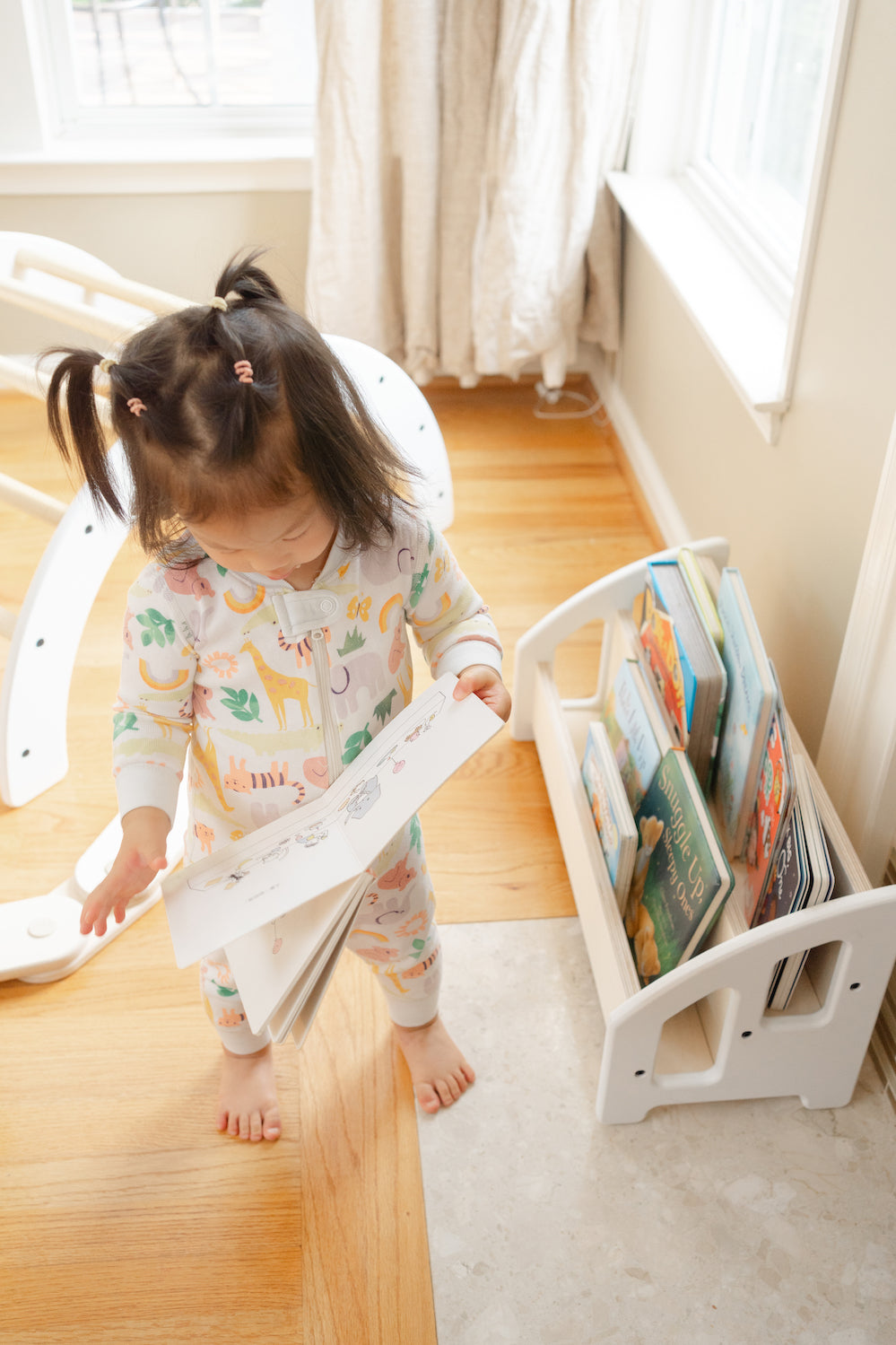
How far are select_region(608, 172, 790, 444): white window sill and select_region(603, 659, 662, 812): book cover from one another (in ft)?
1.21

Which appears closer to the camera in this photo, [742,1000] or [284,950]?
[284,950]

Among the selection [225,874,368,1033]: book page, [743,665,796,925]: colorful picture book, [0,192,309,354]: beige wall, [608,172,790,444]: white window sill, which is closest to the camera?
[225,874,368,1033]: book page

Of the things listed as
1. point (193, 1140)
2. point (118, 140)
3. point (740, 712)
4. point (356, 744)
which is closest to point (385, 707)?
point (356, 744)

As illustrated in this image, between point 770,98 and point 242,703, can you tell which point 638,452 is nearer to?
point 770,98

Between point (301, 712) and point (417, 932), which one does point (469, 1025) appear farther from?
point (301, 712)

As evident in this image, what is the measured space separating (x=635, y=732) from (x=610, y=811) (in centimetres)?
10

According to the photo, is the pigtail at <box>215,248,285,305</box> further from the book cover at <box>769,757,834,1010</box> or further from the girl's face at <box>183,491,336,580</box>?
the book cover at <box>769,757,834,1010</box>

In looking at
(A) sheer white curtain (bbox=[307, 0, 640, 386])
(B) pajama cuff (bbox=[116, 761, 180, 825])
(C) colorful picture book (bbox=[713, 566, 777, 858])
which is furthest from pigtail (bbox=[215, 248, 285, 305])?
(A) sheer white curtain (bbox=[307, 0, 640, 386])

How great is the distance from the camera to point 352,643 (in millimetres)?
849

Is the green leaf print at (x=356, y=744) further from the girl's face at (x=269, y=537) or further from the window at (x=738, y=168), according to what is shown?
the window at (x=738, y=168)

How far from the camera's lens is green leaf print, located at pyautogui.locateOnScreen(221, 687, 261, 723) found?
2.78 ft

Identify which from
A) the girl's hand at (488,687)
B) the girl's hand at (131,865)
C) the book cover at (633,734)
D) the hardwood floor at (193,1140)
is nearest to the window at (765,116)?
the book cover at (633,734)

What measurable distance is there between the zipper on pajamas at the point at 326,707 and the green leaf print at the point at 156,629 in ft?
0.35

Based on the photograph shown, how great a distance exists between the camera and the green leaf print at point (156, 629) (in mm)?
817
